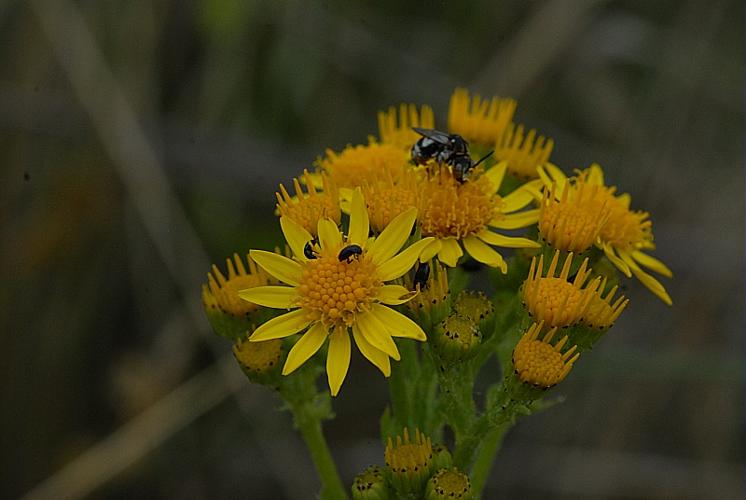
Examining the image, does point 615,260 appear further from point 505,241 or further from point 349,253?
point 349,253

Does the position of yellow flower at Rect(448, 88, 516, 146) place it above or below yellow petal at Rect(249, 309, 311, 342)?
above

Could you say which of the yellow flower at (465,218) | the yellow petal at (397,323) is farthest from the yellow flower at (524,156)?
the yellow petal at (397,323)

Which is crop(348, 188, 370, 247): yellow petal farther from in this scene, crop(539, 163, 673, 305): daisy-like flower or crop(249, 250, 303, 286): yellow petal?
crop(539, 163, 673, 305): daisy-like flower

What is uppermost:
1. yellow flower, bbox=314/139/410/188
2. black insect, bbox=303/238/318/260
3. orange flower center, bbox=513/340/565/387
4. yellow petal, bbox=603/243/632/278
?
yellow flower, bbox=314/139/410/188

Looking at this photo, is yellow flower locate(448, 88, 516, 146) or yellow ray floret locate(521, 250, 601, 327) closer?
yellow ray floret locate(521, 250, 601, 327)

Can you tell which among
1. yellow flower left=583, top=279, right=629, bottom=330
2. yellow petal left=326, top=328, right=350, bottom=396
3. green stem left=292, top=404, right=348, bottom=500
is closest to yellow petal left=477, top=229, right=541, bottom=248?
yellow flower left=583, top=279, right=629, bottom=330

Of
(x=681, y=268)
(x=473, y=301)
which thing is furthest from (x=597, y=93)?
(x=473, y=301)

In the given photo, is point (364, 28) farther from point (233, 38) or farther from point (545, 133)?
point (545, 133)

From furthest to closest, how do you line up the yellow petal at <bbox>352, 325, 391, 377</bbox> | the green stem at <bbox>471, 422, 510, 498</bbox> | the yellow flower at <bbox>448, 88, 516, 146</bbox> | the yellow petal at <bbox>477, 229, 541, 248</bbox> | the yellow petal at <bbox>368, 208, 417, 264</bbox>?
the yellow flower at <bbox>448, 88, 516, 146</bbox> → the green stem at <bbox>471, 422, 510, 498</bbox> → the yellow petal at <bbox>477, 229, 541, 248</bbox> → the yellow petal at <bbox>368, 208, 417, 264</bbox> → the yellow petal at <bbox>352, 325, 391, 377</bbox>
